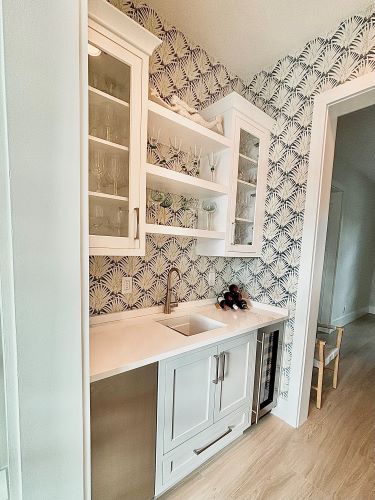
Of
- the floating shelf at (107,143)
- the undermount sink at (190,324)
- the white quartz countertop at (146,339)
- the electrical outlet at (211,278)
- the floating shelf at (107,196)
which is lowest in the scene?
the undermount sink at (190,324)

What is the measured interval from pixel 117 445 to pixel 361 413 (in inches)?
83.8

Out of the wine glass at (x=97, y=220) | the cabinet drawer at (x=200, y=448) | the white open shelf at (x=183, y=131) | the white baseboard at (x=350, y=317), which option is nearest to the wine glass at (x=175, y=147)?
the white open shelf at (x=183, y=131)

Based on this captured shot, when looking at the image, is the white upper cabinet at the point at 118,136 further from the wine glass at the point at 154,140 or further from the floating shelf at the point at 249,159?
the floating shelf at the point at 249,159

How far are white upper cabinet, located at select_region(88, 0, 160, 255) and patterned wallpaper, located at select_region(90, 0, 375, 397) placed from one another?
0.31 m

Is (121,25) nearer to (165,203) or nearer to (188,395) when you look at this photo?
(165,203)

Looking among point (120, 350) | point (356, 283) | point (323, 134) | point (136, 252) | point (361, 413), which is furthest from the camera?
point (356, 283)

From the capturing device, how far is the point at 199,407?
1.31 metres

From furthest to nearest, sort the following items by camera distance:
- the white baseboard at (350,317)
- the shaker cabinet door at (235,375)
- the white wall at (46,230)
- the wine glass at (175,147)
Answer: the white baseboard at (350,317)
the wine glass at (175,147)
the shaker cabinet door at (235,375)
the white wall at (46,230)

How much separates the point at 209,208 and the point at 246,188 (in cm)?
37

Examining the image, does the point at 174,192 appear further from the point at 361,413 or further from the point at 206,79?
the point at 361,413

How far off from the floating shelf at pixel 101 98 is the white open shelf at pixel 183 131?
0.15 meters

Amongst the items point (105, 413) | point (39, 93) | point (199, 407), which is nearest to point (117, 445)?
point (105, 413)

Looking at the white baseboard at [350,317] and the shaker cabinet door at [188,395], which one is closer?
the shaker cabinet door at [188,395]

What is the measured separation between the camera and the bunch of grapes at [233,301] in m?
1.96
